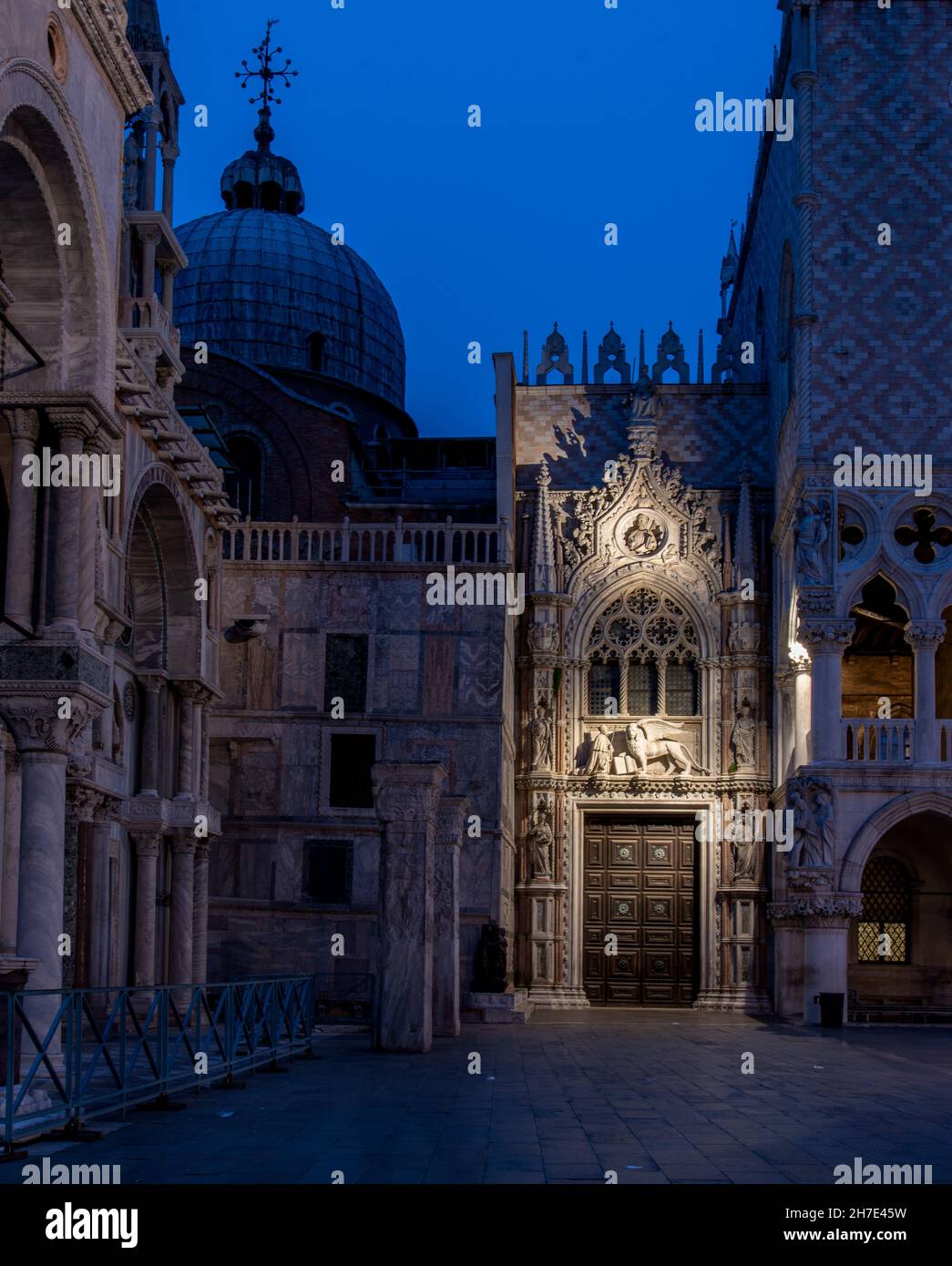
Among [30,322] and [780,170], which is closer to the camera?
[30,322]

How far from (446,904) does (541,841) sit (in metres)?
9.84

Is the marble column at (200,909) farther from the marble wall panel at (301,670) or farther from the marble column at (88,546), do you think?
the marble column at (88,546)

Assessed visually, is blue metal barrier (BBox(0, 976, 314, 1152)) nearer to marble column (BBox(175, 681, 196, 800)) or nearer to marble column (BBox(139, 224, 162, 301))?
marble column (BBox(175, 681, 196, 800))

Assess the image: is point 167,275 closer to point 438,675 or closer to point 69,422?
point 438,675

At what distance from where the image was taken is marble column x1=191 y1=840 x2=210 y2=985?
26.6m

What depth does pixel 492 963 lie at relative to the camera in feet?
93.8

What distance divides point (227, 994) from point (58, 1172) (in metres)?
5.75

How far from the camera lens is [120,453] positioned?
22.0 metres

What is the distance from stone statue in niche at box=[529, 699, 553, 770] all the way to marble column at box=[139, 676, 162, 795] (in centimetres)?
962

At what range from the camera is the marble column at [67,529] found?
49.2 ft

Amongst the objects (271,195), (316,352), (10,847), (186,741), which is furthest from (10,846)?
(271,195)

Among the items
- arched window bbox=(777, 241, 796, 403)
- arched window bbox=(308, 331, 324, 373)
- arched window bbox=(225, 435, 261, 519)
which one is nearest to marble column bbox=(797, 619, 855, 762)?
arched window bbox=(777, 241, 796, 403)
